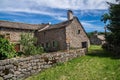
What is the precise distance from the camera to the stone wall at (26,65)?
39.8 ft

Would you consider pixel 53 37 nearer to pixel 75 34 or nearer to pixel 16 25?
pixel 75 34

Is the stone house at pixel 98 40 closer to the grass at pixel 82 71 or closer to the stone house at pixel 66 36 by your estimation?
the stone house at pixel 66 36

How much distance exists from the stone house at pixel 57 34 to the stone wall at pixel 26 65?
48.3 feet

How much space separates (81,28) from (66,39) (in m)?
5.34

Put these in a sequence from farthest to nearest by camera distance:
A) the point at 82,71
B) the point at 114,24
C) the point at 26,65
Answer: the point at 114,24 < the point at 82,71 < the point at 26,65

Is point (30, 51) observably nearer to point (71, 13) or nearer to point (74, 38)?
point (74, 38)

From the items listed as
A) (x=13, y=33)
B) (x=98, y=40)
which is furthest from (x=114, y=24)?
(x=98, y=40)

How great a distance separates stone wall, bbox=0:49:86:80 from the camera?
39.8 feet

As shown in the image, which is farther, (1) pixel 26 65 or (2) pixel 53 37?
(2) pixel 53 37

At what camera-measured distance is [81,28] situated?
3391 cm

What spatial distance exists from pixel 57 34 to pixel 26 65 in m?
19.6

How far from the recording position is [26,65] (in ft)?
43.6

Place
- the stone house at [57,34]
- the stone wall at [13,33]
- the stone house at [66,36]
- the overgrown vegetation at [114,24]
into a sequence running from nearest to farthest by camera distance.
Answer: the overgrown vegetation at [114,24], the stone house at [66,36], the stone house at [57,34], the stone wall at [13,33]

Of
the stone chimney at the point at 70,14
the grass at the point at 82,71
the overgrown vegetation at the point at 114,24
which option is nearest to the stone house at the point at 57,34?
the stone chimney at the point at 70,14
